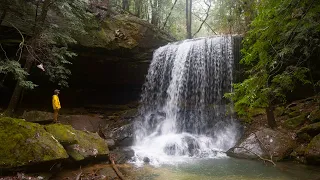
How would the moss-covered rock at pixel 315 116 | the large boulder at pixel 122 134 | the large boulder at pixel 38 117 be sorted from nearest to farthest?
the moss-covered rock at pixel 315 116, the large boulder at pixel 38 117, the large boulder at pixel 122 134

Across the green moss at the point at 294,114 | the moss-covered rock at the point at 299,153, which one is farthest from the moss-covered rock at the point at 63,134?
the green moss at the point at 294,114

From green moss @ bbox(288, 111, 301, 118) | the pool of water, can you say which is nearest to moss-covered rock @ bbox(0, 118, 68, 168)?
the pool of water

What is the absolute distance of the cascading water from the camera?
12062mm

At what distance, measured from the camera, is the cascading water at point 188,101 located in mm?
12062

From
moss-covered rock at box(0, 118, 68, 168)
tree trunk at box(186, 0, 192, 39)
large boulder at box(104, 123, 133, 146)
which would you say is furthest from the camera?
tree trunk at box(186, 0, 192, 39)

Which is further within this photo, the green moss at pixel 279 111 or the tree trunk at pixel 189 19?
the tree trunk at pixel 189 19

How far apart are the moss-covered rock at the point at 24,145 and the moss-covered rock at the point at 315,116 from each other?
936 centimetres

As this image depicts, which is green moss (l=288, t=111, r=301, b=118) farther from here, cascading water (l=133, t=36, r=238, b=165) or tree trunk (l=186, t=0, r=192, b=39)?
tree trunk (l=186, t=0, r=192, b=39)

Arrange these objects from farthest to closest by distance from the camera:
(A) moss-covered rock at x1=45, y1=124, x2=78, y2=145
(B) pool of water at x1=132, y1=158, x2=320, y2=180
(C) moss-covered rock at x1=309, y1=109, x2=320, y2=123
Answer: (C) moss-covered rock at x1=309, y1=109, x2=320, y2=123 < (A) moss-covered rock at x1=45, y1=124, x2=78, y2=145 < (B) pool of water at x1=132, y1=158, x2=320, y2=180

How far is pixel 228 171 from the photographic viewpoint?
809 cm

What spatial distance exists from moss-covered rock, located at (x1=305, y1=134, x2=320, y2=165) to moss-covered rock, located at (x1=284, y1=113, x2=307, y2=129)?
1920 millimetres

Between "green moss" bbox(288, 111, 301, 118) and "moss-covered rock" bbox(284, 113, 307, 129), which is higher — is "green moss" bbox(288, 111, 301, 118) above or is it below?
above

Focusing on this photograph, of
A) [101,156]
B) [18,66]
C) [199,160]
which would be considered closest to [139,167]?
[101,156]

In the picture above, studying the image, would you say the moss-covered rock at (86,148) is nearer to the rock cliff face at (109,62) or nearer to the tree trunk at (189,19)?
the rock cliff face at (109,62)
